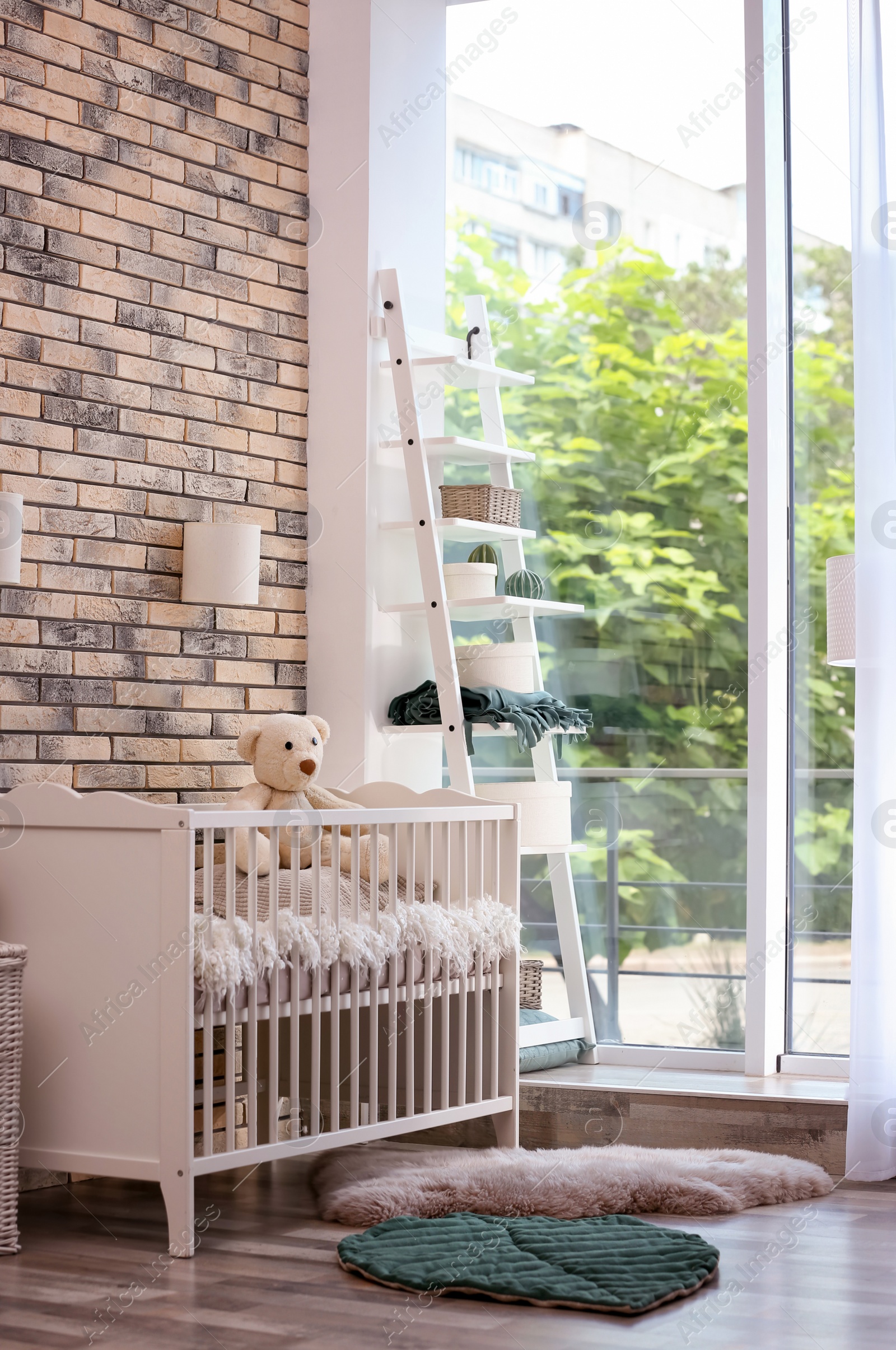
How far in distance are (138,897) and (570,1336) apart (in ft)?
3.02

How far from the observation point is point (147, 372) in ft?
10.6

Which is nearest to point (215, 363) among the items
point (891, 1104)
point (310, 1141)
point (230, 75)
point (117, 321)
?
point (117, 321)

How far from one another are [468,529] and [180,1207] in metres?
1.69

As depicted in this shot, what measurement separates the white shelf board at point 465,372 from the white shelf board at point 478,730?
0.83 metres

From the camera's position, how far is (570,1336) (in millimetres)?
2008

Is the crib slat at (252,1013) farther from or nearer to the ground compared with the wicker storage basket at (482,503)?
nearer to the ground

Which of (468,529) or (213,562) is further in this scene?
(468,529)

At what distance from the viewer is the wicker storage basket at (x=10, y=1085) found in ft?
7.82

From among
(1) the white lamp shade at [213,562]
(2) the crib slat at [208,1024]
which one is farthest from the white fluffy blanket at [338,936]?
(1) the white lamp shade at [213,562]

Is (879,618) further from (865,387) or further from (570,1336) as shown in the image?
(570,1336)

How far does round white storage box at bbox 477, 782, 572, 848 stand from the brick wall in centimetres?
55

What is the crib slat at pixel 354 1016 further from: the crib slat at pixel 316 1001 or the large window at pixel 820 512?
the large window at pixel 820 512

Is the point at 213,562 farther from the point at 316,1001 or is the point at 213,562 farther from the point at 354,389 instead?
the point at 316,1001

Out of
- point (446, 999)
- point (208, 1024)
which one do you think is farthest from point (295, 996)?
point (446, 999)
